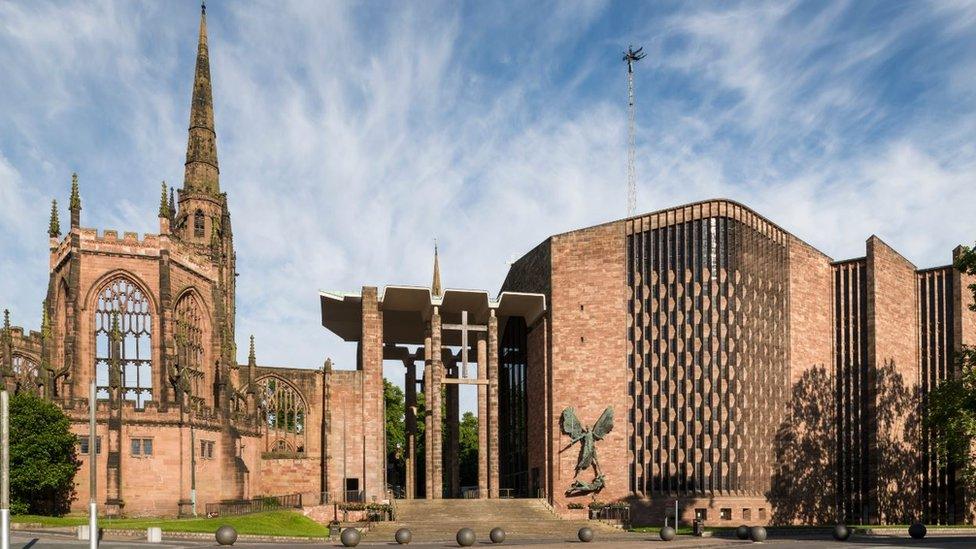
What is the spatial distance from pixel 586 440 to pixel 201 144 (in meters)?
38.6

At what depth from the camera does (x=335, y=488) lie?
6256 centimetres

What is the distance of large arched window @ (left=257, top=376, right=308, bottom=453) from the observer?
66.3 meters

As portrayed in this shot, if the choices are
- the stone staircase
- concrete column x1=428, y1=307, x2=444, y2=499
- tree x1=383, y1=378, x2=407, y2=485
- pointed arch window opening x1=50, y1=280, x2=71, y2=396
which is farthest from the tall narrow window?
the stone staircase

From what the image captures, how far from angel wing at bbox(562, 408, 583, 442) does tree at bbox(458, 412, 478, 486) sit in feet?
136

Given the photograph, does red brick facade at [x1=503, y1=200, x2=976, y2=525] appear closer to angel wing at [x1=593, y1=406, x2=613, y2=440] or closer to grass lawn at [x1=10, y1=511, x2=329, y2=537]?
angel wing at [x1=593, y1=406, x2=613, y2=440]

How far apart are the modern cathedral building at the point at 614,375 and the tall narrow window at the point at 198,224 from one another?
4.01m

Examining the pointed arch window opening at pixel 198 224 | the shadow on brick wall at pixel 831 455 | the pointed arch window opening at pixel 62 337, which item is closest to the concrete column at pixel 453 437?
the shadow on brick wall at pixel 831 455

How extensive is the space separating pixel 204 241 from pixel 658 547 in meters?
48.7

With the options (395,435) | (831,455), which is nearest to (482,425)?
(831,455)

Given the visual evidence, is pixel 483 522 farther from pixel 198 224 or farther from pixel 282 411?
pixel 198 224

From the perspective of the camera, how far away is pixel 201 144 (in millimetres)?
73438

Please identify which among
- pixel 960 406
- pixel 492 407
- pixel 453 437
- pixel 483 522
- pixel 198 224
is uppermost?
pixel 198 224

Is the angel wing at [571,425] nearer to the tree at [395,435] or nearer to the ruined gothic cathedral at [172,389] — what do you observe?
the ruined gothic cathedral at [172,389]

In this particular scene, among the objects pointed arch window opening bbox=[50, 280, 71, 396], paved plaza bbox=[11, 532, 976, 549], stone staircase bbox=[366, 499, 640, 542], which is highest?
pointed arch window opening bbox=[50, 280, 71, 396]
